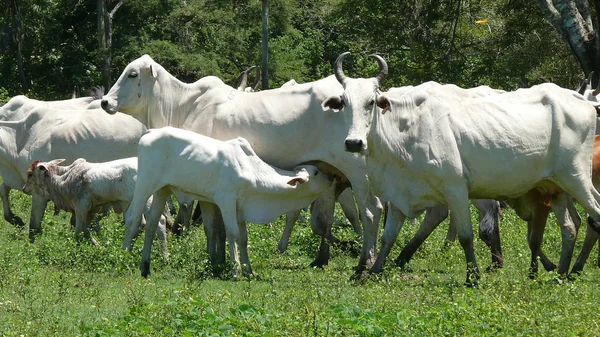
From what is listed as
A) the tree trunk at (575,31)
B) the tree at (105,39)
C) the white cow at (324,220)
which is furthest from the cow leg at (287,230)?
the tree at (105,39)

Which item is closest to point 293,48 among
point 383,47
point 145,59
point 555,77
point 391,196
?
point 383,47

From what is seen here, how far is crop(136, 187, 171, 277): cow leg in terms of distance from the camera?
12.4m

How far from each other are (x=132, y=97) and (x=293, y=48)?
24.2 metres

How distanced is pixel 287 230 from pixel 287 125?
240 cm

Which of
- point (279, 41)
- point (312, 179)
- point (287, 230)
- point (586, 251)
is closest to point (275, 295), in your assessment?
point (312, 179)

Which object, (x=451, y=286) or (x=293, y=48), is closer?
(x=451, y=286)

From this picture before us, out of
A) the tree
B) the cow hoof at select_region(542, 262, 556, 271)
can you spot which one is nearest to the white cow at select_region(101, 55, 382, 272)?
the cow hoof at select_region(542, 262, 556, 271)

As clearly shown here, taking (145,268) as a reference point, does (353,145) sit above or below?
above

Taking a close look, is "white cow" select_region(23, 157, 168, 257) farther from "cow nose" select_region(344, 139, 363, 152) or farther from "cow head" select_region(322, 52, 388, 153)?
"cow nose" select_region(344, 139, 363, 152)

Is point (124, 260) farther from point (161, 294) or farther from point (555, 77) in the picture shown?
point (555, 77)

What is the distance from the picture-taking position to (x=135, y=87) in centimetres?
1392

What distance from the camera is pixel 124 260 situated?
12.4 meters

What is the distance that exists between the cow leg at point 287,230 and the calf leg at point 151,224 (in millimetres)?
2362

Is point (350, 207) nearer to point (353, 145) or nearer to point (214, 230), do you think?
point (214, 230)
